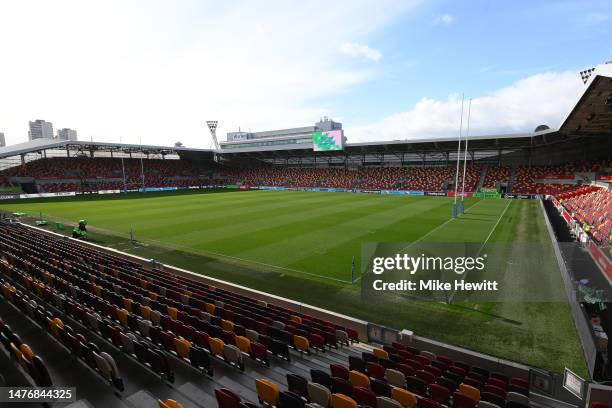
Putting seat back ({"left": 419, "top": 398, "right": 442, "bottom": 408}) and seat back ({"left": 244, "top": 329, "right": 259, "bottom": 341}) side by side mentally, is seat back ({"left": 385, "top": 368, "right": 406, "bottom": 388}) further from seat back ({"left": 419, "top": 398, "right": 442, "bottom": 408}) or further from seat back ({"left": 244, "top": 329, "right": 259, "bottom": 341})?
seat back ({"left": 244, "top": 329, "right": 259, "bottom": 341})

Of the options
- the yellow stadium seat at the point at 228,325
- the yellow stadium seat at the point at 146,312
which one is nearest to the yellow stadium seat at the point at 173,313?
the yellow stadium seat at the point at 146,312

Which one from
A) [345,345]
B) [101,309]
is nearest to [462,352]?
[345,345]

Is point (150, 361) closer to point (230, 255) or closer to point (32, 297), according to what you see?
point (32, 297)

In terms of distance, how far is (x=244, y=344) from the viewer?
755 cm

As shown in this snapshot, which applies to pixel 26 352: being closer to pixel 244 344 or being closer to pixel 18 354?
pixel 18 354

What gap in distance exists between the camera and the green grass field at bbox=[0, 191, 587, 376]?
1030cm

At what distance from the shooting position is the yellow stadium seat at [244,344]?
747 centimetres

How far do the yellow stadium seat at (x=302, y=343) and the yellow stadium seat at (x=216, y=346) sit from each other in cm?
196

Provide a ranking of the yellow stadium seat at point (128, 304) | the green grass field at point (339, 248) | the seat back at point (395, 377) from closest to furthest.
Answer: the seat back at point (395, 377) < the yellow stadium seat at point (128, 304) < the green grass field at point (339, 248)

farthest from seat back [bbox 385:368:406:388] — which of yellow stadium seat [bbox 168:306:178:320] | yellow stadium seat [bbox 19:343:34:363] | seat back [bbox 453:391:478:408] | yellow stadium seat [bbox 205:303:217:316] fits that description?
yellow stadium seat [bbox 19:343:34:363]

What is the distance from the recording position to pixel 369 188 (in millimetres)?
65500

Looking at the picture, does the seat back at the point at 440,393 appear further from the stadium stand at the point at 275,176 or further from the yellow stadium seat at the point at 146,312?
the stadium stand at the point at 275,176

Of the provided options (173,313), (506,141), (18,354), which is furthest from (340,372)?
(506,141)

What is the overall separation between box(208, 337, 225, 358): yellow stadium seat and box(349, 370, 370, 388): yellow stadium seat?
2.85 meters
